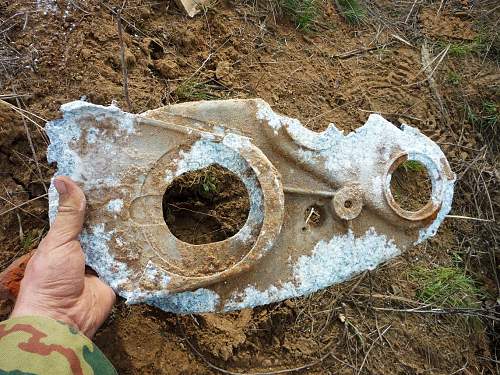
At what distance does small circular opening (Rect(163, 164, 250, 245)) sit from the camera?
2584 mm

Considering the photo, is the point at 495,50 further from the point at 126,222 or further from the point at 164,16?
the point at 126,222

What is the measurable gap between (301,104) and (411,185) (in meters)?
0.81

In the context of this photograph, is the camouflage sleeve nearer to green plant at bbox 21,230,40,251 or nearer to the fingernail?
the fingernail

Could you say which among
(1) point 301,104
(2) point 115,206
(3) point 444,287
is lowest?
(3) point 444,287

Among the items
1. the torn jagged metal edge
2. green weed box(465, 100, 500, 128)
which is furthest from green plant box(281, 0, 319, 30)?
the torn jagged metal edge

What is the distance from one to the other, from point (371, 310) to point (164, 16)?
78.2 inches

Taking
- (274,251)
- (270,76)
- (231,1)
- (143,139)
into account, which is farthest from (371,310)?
(231,1)

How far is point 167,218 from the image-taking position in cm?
256

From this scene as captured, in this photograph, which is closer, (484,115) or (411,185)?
(411,185)

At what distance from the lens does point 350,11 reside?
3611mm

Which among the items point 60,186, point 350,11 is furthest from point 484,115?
point 60,186

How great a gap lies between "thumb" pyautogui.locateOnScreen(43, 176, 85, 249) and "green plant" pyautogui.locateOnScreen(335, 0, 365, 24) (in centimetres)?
235

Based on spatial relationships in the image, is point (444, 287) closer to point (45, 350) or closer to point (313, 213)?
point (313, 213)

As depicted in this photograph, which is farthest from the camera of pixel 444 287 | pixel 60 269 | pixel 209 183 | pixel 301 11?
pixel 301 11
